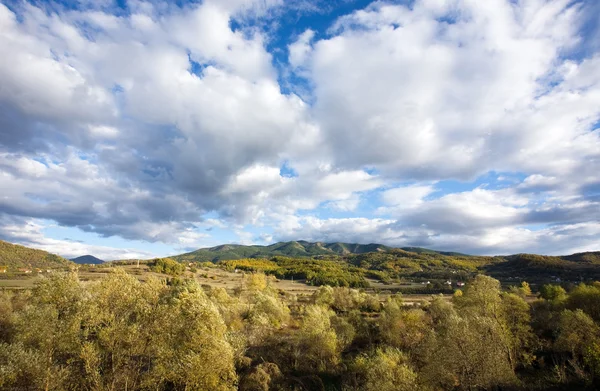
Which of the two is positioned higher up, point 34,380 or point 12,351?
point 12,351

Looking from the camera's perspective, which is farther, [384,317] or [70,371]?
[384,317]

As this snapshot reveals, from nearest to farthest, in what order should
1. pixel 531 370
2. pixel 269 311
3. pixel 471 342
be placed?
pixel 471 342
pixel 531 370
pixel 269 311

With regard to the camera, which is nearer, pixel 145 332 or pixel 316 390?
pixel 145 332

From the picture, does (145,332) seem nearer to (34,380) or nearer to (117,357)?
(117,357)

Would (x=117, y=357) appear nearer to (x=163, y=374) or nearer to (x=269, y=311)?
(x=163, y=374)

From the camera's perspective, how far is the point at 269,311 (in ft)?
253

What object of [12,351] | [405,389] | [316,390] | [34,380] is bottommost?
[316,390]

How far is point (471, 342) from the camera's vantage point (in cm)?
3216

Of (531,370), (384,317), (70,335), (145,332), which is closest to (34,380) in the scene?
(70,335)

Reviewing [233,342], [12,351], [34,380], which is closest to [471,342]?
[233,342]

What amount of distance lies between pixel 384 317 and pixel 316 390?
87.6ft

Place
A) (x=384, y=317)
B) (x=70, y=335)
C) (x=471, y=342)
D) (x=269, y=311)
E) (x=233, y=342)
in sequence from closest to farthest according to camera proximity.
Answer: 1. (x=70, y=335)
2. (x=471, y=342)
3. (x=233, y=342)
4. (x=384, y=317)
5. (x=269, y=311)

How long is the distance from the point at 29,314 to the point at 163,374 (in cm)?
1441

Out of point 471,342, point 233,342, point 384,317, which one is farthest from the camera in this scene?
point 384,317
